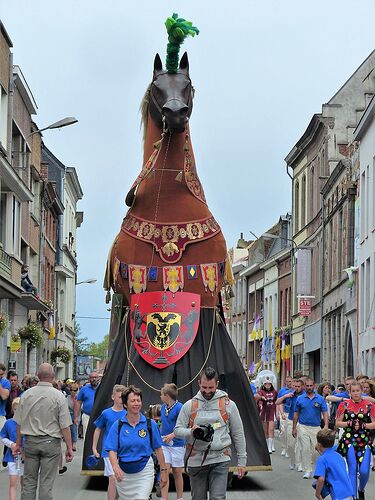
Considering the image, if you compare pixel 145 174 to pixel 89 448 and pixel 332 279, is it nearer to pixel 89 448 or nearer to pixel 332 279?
pixel 89 448

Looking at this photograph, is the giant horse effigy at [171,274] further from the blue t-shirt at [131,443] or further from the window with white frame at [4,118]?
the window with white frame at [4,118]

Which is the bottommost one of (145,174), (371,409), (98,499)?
(98,499)

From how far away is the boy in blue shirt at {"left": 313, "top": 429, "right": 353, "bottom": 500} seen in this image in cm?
1203

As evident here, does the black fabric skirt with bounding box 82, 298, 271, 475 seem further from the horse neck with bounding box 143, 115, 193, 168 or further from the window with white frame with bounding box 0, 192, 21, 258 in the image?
the window with white frame with bounding box 0, 192, 21, 258

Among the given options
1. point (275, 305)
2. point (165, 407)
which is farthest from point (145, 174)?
point (275, 305)

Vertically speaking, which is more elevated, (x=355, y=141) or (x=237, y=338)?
(x=355, y=141)

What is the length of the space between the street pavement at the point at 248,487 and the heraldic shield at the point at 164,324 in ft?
6.35

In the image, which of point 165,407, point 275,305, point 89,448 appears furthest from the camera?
point 275,305

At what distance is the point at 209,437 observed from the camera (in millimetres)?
11578

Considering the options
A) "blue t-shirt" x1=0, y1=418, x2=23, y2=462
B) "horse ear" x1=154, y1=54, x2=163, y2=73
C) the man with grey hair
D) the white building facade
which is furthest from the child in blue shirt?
the white building facade

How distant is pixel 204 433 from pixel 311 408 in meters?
9.43

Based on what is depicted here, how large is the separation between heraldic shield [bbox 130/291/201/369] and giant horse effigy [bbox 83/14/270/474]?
14 mm

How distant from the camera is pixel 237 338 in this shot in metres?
84.1

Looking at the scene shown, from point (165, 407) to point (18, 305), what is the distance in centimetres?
2792
